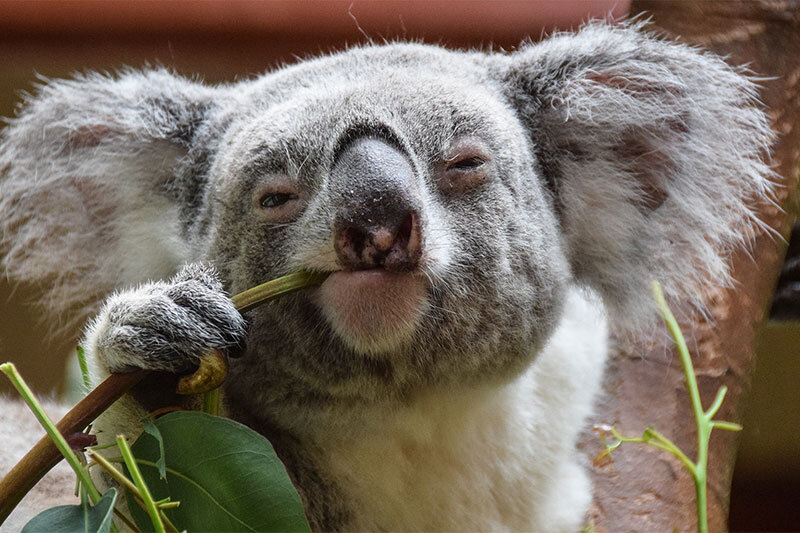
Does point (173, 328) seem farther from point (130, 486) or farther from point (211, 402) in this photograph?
point (130, 486)

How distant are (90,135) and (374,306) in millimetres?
913

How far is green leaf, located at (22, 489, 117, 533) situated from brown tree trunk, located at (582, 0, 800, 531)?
54.4 inches

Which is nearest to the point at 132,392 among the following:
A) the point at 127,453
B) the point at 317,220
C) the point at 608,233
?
the point at 127,453

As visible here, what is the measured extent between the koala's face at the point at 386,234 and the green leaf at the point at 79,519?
459 mm

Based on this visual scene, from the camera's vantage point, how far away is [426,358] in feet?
4.85

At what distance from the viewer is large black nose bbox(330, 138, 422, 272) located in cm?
125

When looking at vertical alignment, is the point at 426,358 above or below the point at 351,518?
above

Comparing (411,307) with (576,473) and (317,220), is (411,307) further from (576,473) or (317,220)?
(576,473)

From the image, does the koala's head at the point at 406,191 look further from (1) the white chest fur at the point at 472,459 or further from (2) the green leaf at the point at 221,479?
(2) the green leaf at the point at 221,479

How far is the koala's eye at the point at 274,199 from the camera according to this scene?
4.78 feet

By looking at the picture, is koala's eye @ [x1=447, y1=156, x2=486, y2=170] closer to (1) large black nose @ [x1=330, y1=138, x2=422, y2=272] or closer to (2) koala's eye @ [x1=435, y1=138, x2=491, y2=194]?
(2) koala's eye @ [x1=435, y1=138, x2=491, y2=194]

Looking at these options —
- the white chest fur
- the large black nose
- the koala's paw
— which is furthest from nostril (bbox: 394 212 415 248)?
the white chest fur

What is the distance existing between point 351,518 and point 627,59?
3.55 ft

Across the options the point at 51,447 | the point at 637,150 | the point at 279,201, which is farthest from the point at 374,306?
the point at 637,150
